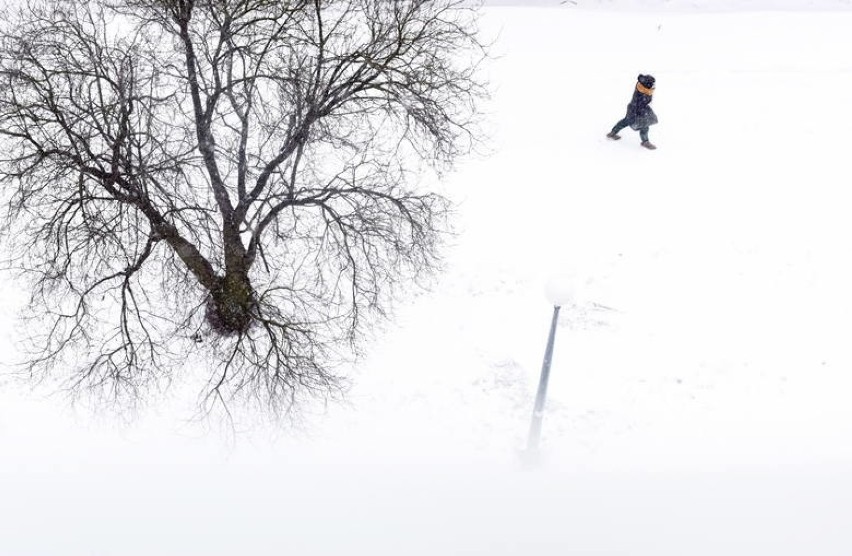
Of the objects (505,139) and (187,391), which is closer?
(187,391)

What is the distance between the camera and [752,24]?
16891 mm

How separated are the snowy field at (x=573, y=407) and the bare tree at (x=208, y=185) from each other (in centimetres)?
89

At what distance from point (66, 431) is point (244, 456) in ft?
8.34

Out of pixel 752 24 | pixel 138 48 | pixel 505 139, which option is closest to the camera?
pixel 138 48

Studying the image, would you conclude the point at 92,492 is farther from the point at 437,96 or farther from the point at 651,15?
the point at 651,15

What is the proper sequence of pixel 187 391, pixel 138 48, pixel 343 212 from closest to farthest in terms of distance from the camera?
pixel 138 48, pixel 187 391, pixel 343 212

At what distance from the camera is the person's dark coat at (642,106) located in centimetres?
1230

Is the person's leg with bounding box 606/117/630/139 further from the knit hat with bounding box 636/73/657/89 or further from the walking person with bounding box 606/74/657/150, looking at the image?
the knit hat with bounding box 636/73/657/89

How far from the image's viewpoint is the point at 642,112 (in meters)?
12.7

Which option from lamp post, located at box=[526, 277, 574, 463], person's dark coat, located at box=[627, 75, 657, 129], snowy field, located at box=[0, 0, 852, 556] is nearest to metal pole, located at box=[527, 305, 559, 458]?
lamp post, located at box=[526, 277, 574, 463]

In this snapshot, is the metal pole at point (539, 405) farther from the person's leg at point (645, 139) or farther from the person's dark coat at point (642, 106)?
the person's leg at point (645, 139)

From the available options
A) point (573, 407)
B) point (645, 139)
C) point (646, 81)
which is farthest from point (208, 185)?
point (645, 139)

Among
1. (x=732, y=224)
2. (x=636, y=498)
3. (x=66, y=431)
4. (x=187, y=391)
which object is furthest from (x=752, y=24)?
(x=66, y=431)

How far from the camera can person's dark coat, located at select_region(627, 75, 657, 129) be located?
40.3 ft
